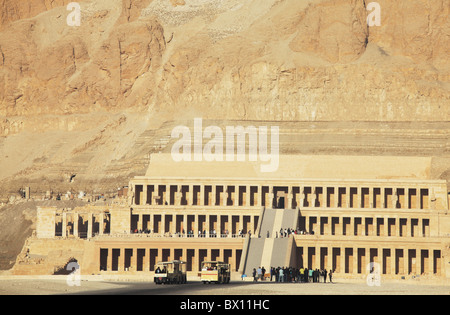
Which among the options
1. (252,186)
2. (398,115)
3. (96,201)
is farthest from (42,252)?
(398,115)

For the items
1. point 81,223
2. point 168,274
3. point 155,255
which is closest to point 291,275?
point 168,274

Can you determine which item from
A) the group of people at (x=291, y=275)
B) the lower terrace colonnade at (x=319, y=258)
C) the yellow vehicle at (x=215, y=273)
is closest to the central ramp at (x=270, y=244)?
the lower terrace colonnade at (x=319, y=258)

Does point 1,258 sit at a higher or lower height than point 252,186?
lower

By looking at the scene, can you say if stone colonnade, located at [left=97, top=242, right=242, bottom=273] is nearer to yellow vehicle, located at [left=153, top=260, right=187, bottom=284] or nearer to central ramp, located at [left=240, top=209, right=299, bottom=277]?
central ramp, located at [left=240, top=209, right=299, bottom=277]

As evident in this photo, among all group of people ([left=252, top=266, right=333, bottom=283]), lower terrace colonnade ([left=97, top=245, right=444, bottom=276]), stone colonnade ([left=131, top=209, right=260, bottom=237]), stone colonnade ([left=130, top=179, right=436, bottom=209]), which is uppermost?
stone colonnade ([left=130, top=179, right=436, bottom=209])

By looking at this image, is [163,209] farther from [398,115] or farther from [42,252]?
[398,115]

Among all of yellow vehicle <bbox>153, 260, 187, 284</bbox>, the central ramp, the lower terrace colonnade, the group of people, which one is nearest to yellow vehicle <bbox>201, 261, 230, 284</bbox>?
yellow vehicle <bbox>153, 260, 187, 284</bbox>
